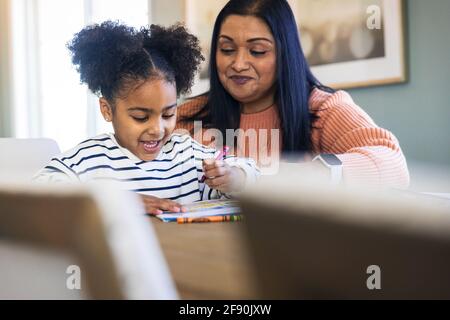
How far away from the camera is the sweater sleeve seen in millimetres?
828

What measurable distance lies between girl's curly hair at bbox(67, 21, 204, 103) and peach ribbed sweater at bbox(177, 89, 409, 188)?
22 cm

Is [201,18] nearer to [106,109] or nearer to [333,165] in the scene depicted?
[106,109]

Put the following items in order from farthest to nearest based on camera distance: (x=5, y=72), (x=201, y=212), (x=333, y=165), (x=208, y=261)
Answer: (x=5, y=72)
(x=333, y=165)
(x=201, y=212)
(x=208, y=261)

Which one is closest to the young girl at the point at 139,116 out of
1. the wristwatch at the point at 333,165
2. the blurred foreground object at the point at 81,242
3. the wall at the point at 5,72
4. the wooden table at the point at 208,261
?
the wristwatch at the point at 333,165

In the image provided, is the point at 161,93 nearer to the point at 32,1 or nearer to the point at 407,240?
the point at 407,240

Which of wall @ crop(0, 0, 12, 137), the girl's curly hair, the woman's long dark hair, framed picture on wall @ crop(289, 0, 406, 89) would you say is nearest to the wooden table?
the girl's curly hair

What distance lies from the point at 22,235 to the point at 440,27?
108cm

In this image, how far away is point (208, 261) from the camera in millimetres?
358

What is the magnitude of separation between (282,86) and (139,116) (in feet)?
1.26

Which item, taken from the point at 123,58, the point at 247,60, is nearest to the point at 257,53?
the point at 247,60

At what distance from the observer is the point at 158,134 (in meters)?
0.84

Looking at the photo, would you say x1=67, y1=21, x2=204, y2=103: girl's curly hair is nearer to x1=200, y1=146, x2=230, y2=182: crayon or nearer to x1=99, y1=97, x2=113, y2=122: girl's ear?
x1=99, y1=97, x2=113, y2=122: girl's ear

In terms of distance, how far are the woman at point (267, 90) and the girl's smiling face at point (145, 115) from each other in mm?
251

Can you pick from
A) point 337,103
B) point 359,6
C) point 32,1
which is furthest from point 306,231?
point 32,1
